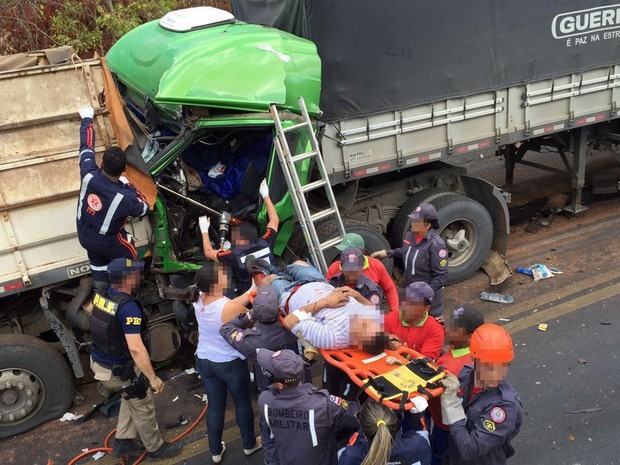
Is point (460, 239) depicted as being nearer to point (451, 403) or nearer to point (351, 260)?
point (351, 260)

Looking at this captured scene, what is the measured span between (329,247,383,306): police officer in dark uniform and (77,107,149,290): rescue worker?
1.65 meters

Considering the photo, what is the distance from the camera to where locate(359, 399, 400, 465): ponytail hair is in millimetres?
2355

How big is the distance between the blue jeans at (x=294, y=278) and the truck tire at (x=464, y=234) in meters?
2.44

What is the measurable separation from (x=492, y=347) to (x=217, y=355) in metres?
1.81

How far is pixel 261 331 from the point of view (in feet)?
10.9

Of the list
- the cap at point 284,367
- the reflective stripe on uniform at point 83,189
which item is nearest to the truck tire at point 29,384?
the reflective stripe on uniform at point 83,189

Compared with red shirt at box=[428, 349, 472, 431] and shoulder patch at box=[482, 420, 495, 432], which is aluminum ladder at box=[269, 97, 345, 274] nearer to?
red shirt at box=[428, 349, 472, 431]

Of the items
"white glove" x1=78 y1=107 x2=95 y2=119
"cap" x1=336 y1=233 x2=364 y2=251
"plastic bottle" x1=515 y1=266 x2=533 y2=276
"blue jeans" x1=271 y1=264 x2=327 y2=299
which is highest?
"white glove" x1=78 y1=107 x2=95 y2=119

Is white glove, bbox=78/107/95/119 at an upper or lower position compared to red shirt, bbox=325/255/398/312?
upper

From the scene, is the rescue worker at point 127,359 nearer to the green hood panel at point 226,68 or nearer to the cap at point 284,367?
the cap at point 284,367

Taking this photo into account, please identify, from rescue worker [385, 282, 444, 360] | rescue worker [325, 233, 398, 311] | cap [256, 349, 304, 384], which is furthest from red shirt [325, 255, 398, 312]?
cap [256, 349, 304, 384]

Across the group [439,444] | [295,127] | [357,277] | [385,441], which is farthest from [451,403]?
[295,127]

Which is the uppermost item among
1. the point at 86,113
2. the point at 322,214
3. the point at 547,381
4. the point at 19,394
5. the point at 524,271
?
the point at 86,113

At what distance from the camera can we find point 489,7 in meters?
5.70
